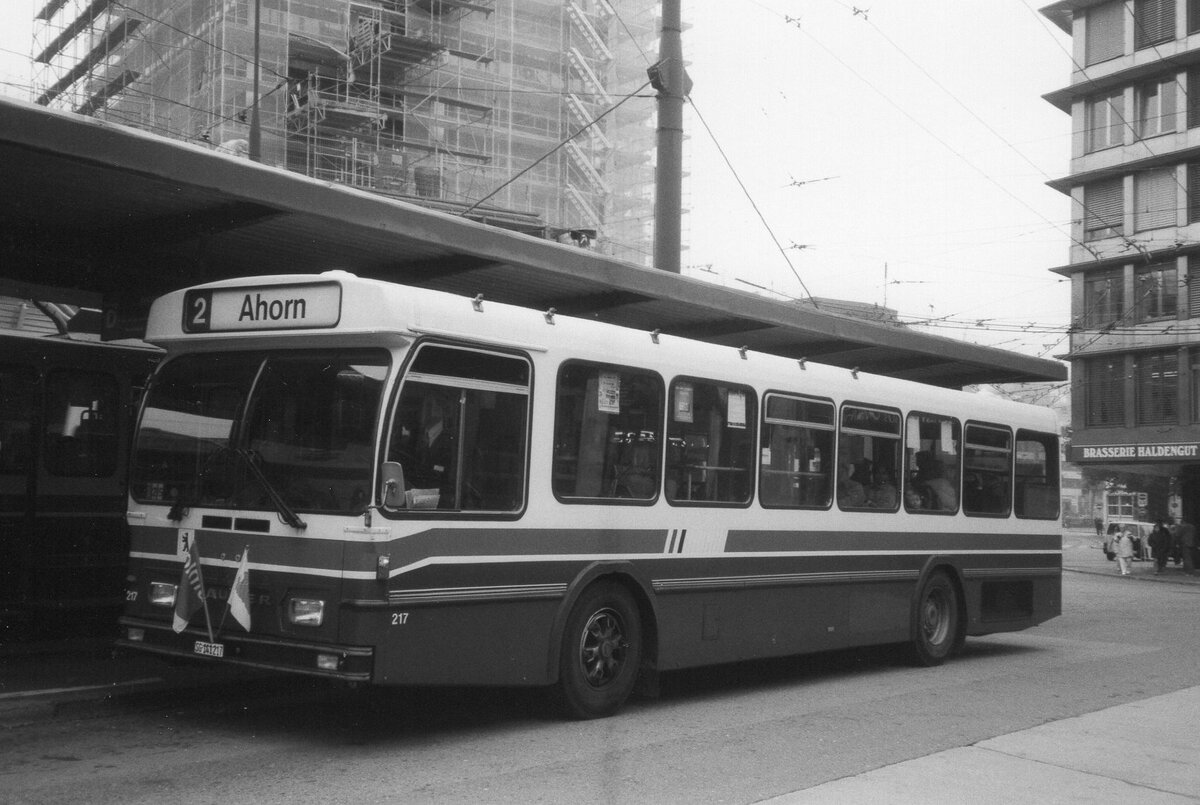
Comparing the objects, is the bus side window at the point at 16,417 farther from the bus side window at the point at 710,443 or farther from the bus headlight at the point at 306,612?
the bus side window at the point at 710,443

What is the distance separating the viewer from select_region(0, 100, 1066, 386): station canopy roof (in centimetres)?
873

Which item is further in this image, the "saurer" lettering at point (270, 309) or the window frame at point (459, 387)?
the "saurer" lettering at point (270, 309)

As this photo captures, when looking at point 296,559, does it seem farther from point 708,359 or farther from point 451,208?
point 451,208

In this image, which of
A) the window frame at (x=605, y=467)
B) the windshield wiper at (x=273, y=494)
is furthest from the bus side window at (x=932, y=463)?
the windshield wiper at (x=273, y=494)

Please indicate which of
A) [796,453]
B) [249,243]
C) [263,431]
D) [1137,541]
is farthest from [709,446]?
[1137,541]

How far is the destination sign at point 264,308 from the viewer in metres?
7.93

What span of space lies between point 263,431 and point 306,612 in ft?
3.86

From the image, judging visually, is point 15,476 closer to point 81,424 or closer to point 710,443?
point 81,424

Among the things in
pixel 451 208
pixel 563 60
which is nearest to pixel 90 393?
pixel 451 208

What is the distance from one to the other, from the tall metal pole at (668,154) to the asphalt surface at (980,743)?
7.56m

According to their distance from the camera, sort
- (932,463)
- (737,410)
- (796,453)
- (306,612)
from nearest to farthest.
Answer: (306,612), (737,410), (796,453), (932,463)

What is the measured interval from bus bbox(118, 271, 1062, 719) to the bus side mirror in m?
0.01

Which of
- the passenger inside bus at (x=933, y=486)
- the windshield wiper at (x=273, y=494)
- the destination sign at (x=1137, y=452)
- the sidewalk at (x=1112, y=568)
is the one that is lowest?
the sidewalk at (x=1112, y=568)

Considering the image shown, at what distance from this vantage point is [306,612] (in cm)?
772
